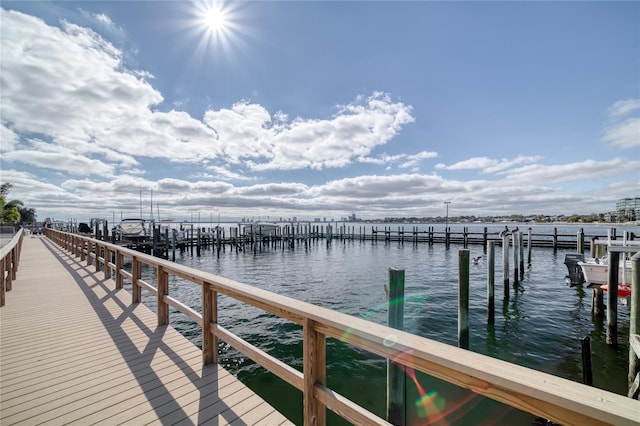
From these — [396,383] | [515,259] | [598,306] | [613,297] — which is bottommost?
[598,306]

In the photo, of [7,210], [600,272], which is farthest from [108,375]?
[7,210]

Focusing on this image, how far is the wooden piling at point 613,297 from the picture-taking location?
641 cm

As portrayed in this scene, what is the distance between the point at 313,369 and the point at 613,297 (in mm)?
8156

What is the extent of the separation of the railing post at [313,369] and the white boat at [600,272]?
971 centimetres

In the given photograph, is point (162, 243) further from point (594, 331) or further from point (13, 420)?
point (594, 331)

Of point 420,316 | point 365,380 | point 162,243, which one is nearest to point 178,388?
point 365,380

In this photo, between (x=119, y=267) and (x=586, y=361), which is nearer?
(x=586, y=361)

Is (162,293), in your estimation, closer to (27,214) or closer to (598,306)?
(598,306)

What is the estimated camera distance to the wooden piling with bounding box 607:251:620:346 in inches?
252

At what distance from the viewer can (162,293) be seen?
14.6 ft

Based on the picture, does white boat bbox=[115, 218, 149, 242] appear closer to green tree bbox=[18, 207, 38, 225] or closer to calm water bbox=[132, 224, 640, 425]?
calm water bbox=[132, 224, 640, 425]

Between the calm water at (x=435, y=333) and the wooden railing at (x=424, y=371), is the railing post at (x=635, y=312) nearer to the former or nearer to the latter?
the calm water at (x=435, y=333)

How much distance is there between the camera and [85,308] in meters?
5.54

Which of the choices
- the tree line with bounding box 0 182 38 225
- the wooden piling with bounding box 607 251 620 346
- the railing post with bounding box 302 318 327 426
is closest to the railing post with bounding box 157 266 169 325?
the railing post with bounding box 302 318 327 426
